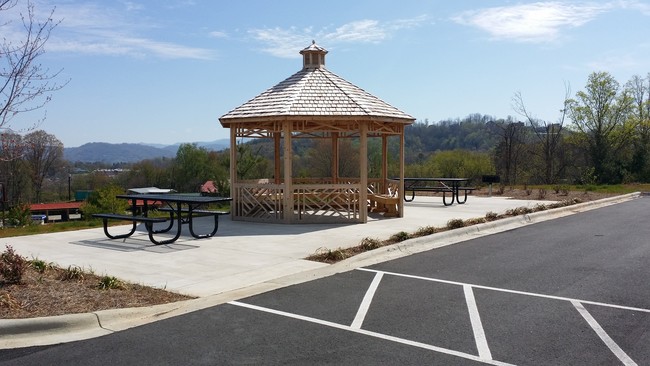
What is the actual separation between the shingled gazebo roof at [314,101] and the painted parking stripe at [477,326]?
24.5 ft

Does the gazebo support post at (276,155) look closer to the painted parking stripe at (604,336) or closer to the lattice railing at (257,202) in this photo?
the lattice railing at (257,202)

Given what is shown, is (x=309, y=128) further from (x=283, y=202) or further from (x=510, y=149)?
(x=510, y=149)

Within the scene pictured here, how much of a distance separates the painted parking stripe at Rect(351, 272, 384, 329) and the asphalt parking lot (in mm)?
13

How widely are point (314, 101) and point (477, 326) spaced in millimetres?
9577

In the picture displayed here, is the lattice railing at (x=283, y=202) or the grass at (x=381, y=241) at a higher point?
the lattice railing at (x=283, y=202)

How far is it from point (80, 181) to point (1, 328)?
74.4m

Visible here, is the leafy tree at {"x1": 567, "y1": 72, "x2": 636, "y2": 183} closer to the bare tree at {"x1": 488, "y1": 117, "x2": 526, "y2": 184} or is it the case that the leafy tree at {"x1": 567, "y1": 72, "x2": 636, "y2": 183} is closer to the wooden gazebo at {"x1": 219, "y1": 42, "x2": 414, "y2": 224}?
the bare tree at {"x1": 488, "y1": 117, "x2": 526, "y2": 184}

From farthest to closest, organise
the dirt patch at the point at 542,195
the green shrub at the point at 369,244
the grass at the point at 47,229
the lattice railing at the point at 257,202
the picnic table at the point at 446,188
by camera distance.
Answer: the dirt patch at the point at 542,195
the picnic table at the point at 446,188
the lattice railing at the point at 257,202
the grass at the point at 47,229
the green shrub at the point at 369,244

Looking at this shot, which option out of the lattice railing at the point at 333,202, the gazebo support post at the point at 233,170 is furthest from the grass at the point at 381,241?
the gazebo support post at the point at 233,170

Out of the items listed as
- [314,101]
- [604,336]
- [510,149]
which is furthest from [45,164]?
[604,336]

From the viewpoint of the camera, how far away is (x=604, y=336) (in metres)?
5.23

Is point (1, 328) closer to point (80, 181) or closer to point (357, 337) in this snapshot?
point (357, 337)

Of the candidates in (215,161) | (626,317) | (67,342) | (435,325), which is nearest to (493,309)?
(435,325)

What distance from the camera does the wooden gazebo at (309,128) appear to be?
13797 millimetres
